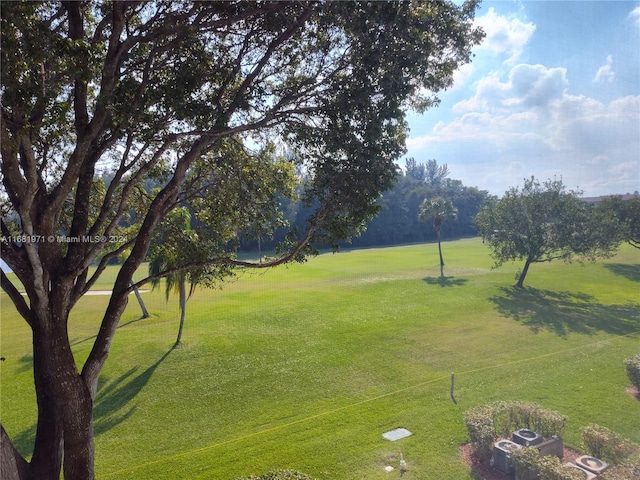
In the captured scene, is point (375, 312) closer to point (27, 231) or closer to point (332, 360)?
point (332, 360)

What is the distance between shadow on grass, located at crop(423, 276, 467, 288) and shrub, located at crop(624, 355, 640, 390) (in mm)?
16545

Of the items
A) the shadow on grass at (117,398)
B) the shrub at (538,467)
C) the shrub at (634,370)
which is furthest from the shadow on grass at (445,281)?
the shrub at (538,467)

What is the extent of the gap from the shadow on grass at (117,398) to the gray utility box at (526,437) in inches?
389

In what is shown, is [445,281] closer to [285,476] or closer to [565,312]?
[565,312]

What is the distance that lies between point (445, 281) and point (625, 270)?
1487 centimetres

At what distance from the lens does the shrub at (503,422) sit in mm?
9086

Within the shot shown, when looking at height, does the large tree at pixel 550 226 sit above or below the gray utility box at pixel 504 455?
above

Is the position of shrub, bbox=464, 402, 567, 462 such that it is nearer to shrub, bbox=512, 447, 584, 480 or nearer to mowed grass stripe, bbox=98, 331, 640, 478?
shrub, bbox=512, 447, 584, 480

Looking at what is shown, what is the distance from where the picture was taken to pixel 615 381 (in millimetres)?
12898

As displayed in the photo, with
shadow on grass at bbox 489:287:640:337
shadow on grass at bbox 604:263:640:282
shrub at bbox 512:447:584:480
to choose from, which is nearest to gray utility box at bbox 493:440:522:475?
shrub at bbox 512:447:584:480

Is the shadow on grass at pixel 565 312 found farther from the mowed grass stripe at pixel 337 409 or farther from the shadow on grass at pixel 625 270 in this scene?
the shadow on grass at pixel 625 270

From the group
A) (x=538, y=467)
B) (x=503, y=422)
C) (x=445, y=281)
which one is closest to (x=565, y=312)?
(x=445, y=281)

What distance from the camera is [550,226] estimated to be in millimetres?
27984

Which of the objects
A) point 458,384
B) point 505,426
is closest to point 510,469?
point 505,426
